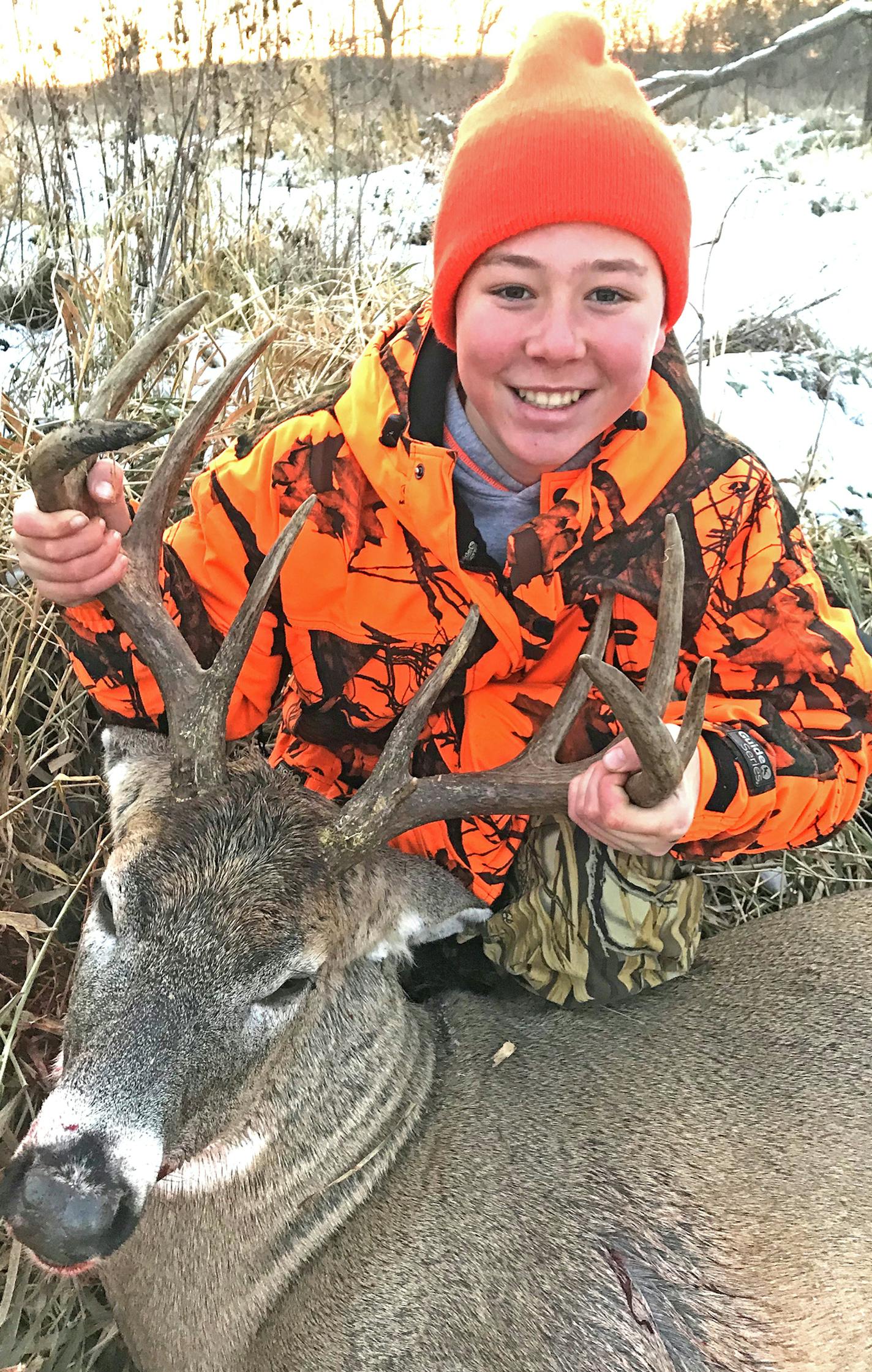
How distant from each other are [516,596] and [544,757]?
0.37 metres

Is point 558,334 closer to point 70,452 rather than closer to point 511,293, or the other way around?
point 511,293

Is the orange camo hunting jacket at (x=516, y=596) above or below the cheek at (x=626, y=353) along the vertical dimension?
below

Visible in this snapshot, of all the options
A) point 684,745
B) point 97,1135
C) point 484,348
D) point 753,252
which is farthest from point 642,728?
point 753,252

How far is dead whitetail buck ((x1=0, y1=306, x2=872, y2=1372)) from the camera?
197 centimetres

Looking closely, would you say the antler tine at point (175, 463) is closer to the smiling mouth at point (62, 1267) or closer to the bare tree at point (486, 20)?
the smiling mouth at point (62, 1267)

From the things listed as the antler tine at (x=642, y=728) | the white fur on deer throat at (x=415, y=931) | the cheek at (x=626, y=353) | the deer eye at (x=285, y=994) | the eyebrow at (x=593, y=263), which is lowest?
the white fur on deer throat at (x=415, y=931)

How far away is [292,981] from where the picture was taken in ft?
7.02

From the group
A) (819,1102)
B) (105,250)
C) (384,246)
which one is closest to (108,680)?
(819,1102)

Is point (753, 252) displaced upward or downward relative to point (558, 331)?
downward

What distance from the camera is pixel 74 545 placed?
2.01 metres

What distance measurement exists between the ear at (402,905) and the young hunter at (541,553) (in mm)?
142

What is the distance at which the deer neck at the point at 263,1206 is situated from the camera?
2.33 meters

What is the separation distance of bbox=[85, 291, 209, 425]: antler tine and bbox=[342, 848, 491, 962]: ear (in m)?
1.06

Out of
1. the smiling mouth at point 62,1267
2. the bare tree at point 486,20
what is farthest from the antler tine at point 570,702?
the bare tree at point 486,20
